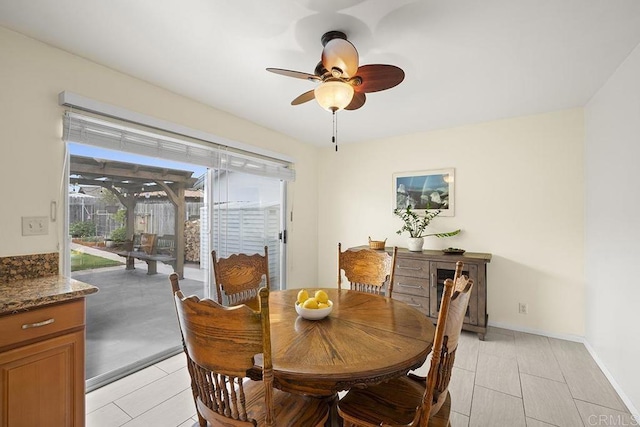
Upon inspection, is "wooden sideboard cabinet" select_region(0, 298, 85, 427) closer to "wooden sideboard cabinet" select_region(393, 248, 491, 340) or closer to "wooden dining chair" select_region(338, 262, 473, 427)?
"wooden dining chair" select_region(338, 262, 473, 427)

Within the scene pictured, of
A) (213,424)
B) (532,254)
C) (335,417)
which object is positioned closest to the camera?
(213,424)

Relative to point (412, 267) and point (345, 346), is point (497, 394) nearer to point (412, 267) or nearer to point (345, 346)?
point (412, 267)

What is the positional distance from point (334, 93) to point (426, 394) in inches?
61.8

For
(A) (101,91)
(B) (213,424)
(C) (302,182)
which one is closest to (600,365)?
(B) (213,424)

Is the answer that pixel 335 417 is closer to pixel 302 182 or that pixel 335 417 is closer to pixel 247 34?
pixel 247 34

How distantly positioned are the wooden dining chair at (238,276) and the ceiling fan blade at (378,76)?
1402 mm

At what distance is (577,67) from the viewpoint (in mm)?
2250

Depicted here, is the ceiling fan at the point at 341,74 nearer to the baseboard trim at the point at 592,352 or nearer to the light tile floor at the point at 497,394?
the light tile floor at the point at 497,394

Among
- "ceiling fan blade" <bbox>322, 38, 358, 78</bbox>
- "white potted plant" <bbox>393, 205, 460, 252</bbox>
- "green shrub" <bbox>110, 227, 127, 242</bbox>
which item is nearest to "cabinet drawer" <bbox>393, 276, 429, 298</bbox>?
"white potted plant" <bbox>393, 205, 460, 252</bbox>

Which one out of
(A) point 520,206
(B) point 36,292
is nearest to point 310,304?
(B) point 36,292

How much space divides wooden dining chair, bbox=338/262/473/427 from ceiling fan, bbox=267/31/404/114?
4.00 feet

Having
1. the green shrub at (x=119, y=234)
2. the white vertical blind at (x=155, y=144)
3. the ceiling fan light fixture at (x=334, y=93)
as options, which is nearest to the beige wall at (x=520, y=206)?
the white vertical blind at (x=155, y=144)

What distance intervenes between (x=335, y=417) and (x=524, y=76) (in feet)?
9.43

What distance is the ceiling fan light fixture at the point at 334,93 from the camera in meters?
1.74
